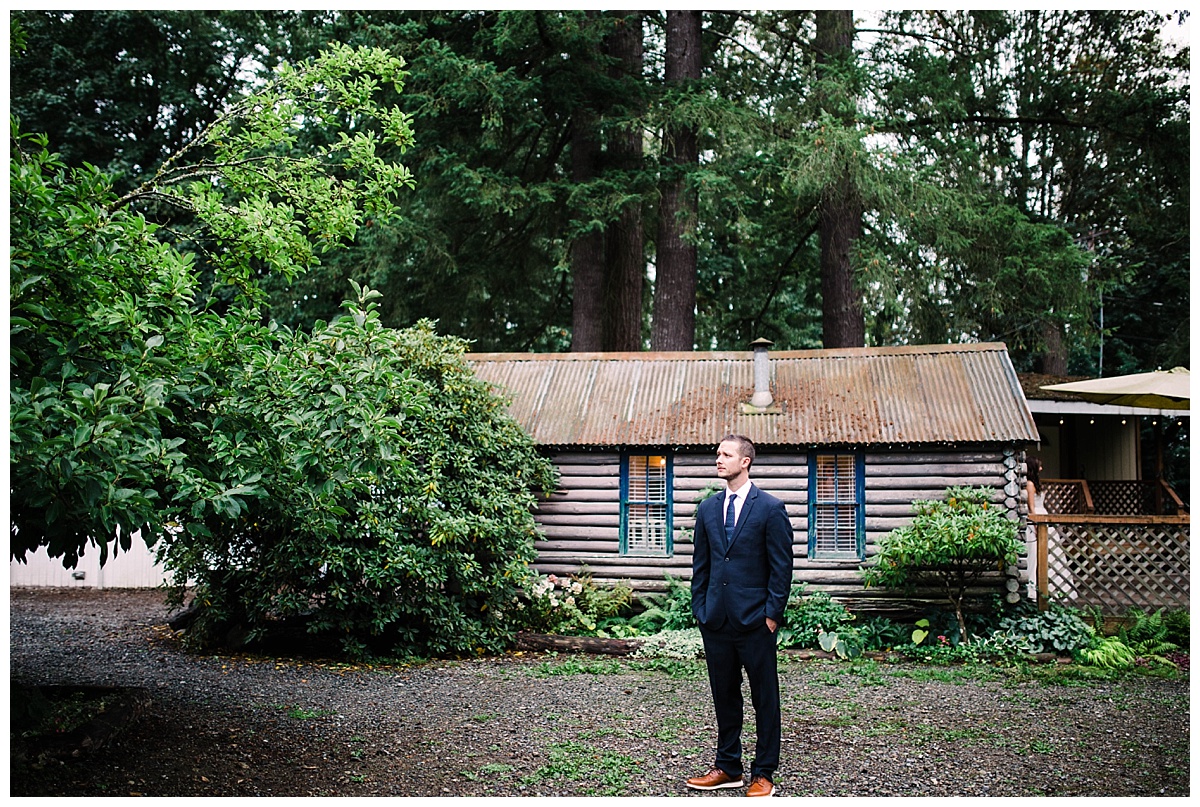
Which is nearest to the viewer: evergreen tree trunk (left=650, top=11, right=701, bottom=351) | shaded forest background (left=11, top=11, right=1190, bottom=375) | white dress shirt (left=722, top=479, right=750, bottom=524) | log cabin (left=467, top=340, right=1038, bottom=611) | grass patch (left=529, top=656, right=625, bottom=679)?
white dress shirt (left=722, top=479, right=750, bottom=524)

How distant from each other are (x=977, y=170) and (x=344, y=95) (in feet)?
53.9

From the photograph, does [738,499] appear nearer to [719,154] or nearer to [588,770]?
[588,770]

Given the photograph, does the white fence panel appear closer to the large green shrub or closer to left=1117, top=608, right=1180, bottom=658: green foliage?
the large green shrub

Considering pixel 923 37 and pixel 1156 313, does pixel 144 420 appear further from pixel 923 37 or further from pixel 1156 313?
pixel 1156 313

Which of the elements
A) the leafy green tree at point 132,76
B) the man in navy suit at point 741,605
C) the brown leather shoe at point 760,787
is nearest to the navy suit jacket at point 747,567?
the man in navy suit at point 741,605

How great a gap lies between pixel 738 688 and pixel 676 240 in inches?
544

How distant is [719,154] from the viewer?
727 inches

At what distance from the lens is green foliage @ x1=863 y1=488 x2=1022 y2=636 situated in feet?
34.6

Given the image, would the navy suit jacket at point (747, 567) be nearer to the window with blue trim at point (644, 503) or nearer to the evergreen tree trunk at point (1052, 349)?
the window with blue trim at point (644, 503)

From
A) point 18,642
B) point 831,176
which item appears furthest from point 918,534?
point 18,642

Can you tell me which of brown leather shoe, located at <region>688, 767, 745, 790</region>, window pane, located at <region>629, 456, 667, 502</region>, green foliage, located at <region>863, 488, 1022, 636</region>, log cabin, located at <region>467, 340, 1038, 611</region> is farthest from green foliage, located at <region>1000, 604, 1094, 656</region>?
brown leather shoe, located at <region>688, 767, 745, 790</region>

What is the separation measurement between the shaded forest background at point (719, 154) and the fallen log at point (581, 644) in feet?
25.4

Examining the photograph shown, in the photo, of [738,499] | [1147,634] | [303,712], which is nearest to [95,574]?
[303,712]

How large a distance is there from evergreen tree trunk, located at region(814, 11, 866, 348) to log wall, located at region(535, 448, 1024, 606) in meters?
6.45
